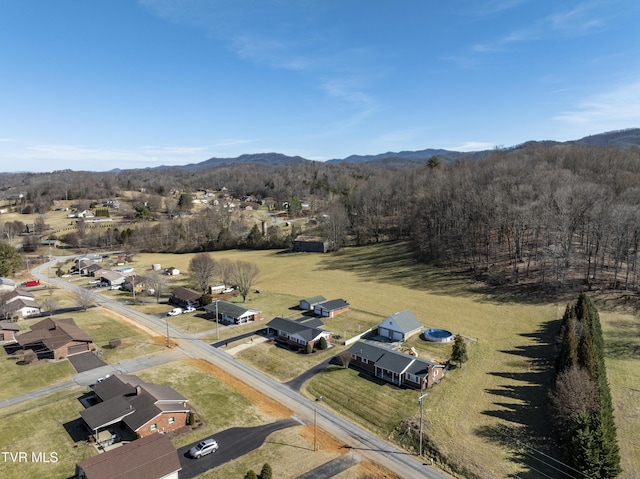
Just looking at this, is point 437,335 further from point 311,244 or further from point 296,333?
point 311,244

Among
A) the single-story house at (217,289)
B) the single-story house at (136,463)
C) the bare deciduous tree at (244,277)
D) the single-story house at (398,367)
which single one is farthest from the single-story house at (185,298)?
the single-story house at (136,463)

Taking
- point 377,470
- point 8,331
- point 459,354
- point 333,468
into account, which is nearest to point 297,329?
point 459,354

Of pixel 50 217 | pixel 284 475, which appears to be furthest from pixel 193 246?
pixel 284 475

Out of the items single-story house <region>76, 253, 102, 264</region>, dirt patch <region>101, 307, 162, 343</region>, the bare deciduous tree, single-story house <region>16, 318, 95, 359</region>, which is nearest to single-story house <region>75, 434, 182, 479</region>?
single-story house <region>16, 318, 95, 359</region>

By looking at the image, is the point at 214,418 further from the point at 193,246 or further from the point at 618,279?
the point at 193,246

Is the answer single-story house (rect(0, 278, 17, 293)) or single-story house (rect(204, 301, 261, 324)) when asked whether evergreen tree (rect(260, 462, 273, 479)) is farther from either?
single-story house (rect(0, 278, 17, 293))

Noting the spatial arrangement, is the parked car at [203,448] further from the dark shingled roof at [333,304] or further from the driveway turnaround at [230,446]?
the dark shingled roof at [333,304]

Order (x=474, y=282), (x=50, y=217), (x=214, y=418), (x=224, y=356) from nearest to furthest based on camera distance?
1. (x=214, y=418)
2. (x=224, y=356)
3. (x=474, y=282)
4. (x=50, y=217)
